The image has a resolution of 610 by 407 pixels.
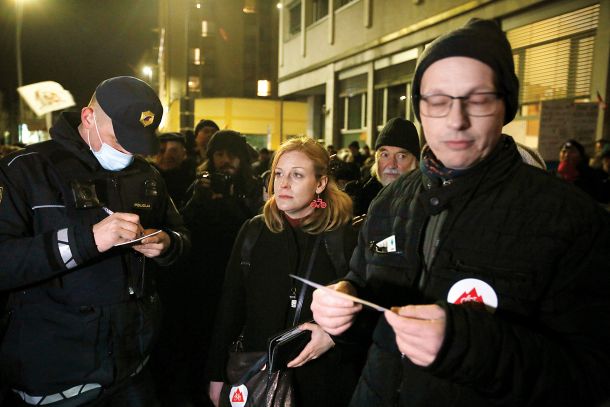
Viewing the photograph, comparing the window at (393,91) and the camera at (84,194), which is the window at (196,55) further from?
the camera at (84,194)

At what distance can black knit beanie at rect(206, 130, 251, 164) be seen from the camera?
536cm

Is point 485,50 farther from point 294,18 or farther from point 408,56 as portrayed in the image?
point 294,18

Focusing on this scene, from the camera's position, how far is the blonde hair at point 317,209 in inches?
115

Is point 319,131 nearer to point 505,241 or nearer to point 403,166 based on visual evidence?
point 403,166

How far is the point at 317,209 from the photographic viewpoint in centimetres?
299

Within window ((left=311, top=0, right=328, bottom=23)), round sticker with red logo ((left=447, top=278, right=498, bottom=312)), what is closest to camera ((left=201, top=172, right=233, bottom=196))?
round sticker with red logo ((left=447, top=278, right=498, bottom=312))

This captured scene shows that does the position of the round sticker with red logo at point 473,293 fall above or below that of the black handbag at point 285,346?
above

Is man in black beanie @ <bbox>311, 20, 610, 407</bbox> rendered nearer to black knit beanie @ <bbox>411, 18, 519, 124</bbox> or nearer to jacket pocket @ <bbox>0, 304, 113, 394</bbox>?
black knit beanie @ <bbox>411, 18, 519, 124</bbox>

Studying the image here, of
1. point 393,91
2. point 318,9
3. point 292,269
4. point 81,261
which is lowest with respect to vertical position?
point 292,269

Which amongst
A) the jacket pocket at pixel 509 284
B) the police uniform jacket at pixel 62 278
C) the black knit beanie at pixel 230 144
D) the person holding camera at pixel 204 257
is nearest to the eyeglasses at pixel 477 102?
the jacket pocket at pixel 509 284

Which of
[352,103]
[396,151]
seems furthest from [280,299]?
[352,103]

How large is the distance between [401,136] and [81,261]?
3108 mm

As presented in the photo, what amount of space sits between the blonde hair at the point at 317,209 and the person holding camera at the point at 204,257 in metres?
1.82

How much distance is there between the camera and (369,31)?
52.6ft
